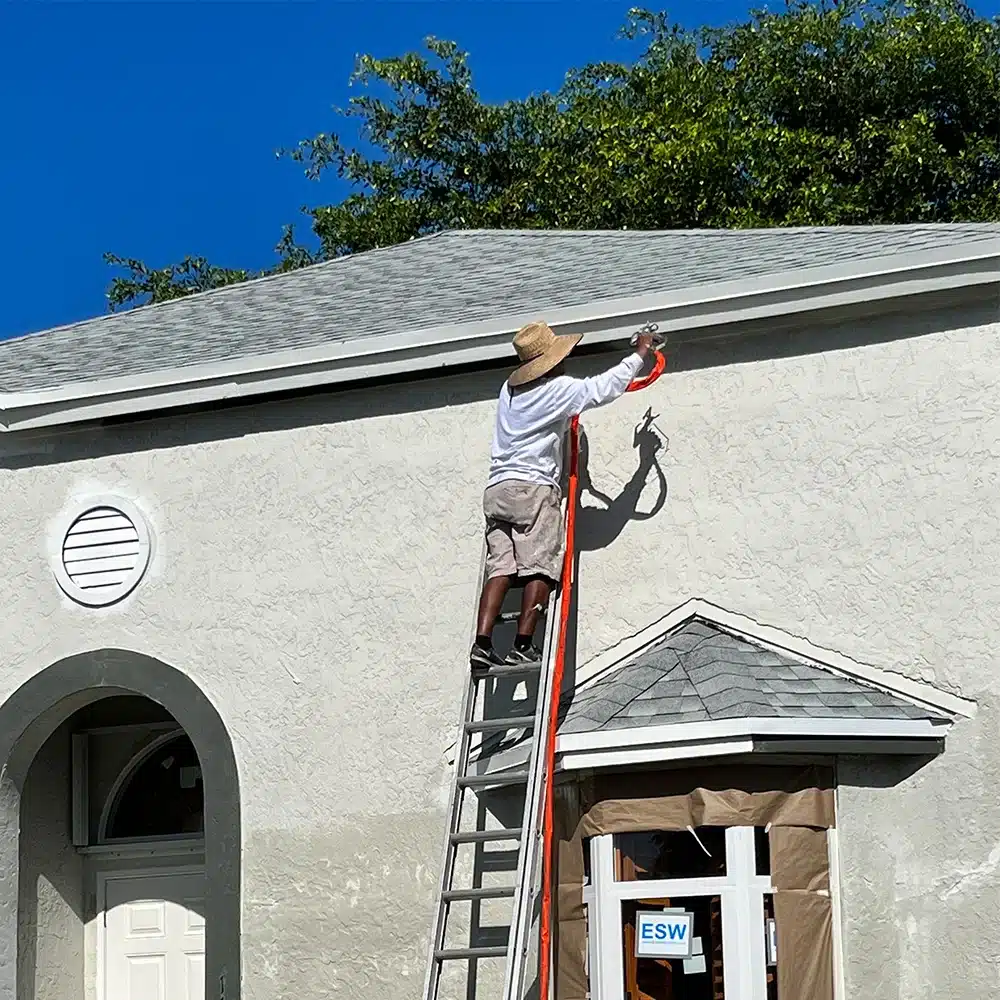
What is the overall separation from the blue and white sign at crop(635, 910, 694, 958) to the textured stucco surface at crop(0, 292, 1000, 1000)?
87 cm

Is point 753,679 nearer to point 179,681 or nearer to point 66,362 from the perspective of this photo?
point 179,681

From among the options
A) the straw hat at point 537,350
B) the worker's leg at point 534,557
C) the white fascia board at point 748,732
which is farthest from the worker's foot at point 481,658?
the straw hat at point 537,350

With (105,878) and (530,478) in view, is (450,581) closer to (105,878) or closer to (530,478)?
(530,478)

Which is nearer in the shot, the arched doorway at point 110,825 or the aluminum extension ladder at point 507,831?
the aluminum extension ladder at point 507,831

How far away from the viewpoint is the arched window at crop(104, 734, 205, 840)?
12438mm

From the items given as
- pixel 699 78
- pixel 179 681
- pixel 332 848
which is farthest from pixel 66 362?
pixel 699 78

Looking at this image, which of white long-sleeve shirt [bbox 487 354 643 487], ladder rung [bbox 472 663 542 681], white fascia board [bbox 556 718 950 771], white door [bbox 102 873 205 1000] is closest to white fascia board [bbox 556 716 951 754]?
white fascia board [bbox 556 718 950 771]

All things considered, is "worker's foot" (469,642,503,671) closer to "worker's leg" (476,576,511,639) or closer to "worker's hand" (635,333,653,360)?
"worker's leg" (476,576,511,639)

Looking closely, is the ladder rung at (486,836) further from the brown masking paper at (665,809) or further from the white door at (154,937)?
the white door at (154,937)

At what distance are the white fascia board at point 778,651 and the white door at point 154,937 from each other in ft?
12.1

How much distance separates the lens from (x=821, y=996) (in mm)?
9164

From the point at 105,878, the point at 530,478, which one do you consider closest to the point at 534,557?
the point at 530,478

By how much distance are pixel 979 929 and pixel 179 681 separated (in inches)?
200

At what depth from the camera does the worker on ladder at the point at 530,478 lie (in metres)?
9.98
